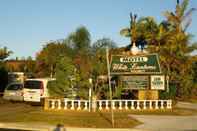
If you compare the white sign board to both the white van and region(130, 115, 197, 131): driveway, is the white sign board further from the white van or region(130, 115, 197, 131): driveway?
the white van

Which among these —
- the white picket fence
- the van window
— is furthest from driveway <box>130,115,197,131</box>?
the van window

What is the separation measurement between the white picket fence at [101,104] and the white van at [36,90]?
2750 mm

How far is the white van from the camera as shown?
29.7 metres

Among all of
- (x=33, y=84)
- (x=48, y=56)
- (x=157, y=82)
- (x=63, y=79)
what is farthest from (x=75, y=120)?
(x=48, y=56)

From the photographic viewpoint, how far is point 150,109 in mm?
27234

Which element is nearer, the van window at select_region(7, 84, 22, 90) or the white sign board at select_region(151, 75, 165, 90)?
the white sign board at select_region(151, 75, 165, 90)

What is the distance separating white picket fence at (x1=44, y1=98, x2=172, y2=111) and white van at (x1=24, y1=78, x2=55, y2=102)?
2.75 metres

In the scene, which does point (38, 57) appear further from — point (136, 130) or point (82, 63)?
point (136, 130)

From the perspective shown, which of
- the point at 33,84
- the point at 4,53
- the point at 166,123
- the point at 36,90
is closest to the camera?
the point at 166,123

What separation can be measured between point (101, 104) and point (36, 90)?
5.18 metres

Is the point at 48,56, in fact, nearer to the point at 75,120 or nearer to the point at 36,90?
the point at 36,90

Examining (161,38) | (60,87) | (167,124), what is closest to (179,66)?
(161,38)

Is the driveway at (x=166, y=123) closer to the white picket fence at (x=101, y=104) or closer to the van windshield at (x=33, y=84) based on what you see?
the white picket fence at (x=101, y=104)

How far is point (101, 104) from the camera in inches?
1059
